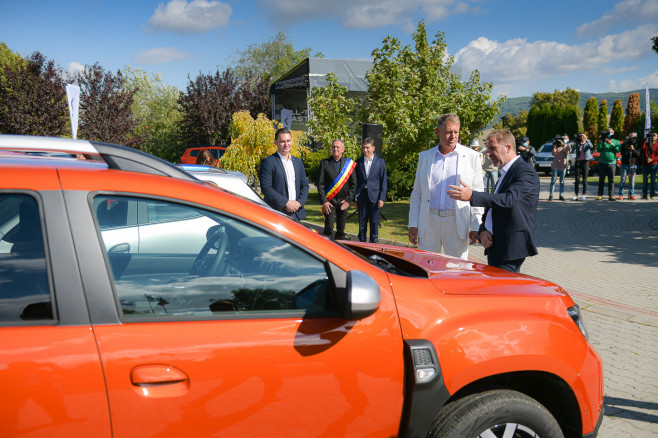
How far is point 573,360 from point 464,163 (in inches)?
117

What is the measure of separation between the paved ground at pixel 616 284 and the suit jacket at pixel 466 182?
5.40 feet

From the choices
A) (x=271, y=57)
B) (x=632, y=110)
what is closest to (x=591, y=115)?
(x=632, y=110)

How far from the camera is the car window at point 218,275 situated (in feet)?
6.68

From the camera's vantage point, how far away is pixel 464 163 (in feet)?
17.0

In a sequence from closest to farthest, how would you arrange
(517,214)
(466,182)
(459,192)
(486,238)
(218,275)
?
(218,275), (459,192), (517,214), (486,238), (466,182)

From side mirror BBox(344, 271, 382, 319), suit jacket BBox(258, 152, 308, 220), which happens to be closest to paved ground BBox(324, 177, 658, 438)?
side mirror BBox(344, 271, 382, 319)

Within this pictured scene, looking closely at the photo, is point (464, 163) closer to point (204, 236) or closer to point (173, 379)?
point (204, 236)

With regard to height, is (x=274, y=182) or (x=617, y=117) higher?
(x=617, y=117)

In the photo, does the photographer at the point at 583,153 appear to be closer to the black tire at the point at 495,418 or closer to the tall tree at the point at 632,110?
the black tire at the point at 495,418


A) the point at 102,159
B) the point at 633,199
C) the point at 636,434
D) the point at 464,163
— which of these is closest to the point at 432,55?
the point at 633,199

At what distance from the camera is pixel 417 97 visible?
15977 millimetres

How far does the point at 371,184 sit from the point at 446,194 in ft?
13.9

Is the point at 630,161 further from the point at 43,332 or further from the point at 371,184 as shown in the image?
the point at 43,332

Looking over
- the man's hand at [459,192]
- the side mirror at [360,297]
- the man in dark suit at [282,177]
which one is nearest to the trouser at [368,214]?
the man in dark suit at [282,177]
